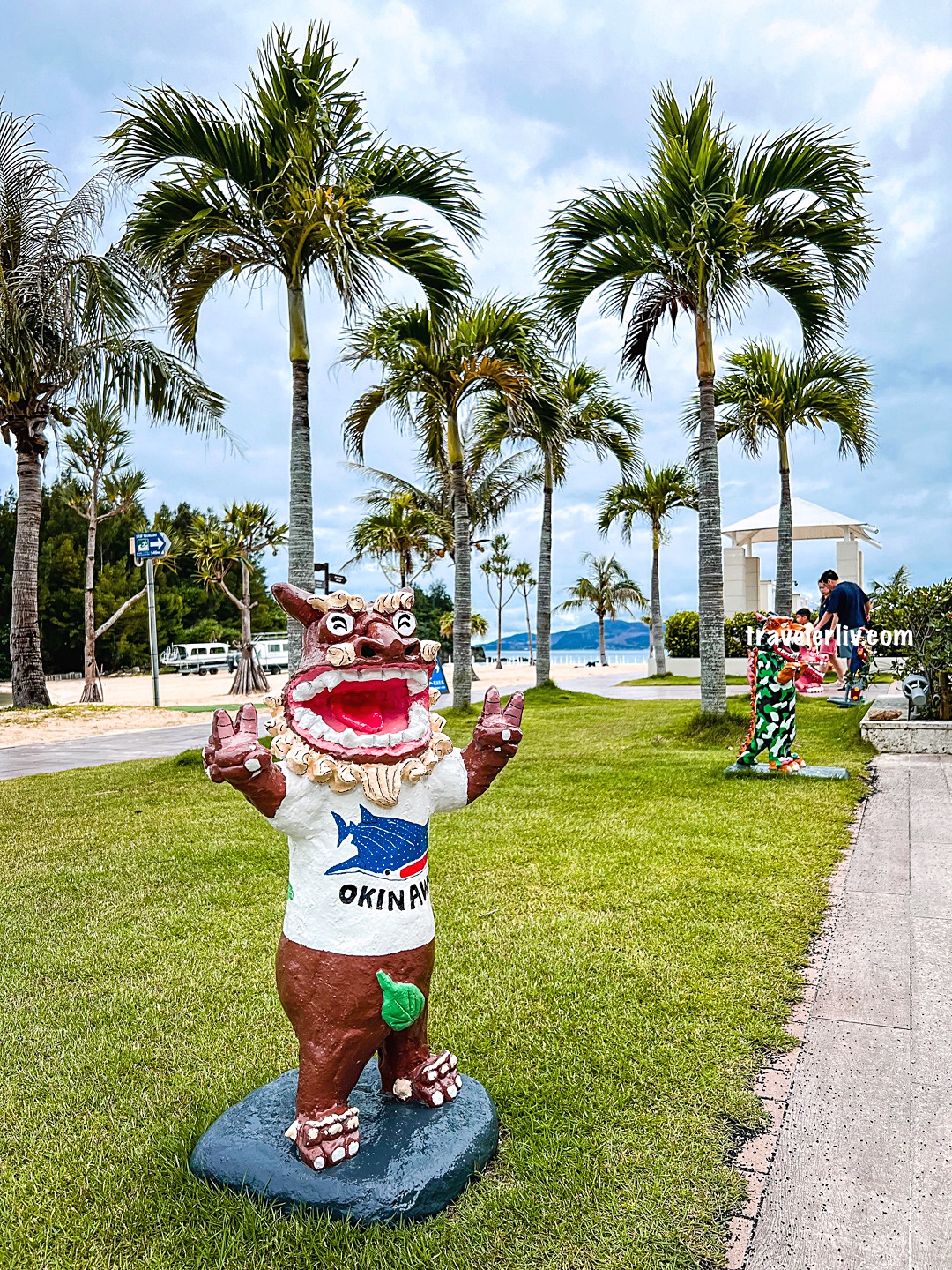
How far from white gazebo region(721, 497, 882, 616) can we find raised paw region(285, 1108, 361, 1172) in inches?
763

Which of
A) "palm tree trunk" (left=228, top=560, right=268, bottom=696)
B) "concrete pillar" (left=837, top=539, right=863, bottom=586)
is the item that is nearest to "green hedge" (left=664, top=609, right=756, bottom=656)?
"concrete pillar" (left=837, top=539, right=863, bottom=586)

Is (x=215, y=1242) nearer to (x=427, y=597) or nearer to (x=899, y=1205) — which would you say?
(x=899, y=1205)

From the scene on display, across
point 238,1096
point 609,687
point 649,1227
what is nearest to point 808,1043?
point 649,1227

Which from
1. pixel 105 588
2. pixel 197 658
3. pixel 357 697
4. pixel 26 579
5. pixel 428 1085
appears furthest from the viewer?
pixel 197 658

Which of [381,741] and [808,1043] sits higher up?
[381,741]

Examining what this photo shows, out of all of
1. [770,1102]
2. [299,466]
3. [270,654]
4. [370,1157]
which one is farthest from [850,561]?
[270,654]

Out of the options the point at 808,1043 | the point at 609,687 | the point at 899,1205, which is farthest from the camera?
the point at 609,687

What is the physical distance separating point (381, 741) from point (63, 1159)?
165cm

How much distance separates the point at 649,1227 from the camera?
2273 millimetres

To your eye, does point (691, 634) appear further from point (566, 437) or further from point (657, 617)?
point (566, 437)

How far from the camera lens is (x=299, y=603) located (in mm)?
2518

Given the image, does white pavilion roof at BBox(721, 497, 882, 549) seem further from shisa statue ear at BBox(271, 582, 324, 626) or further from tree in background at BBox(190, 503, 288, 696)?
shisa statue ear at BBox(271, 582, 324, 626)

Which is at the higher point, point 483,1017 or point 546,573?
point 546,573

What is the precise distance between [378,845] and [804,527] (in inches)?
792
